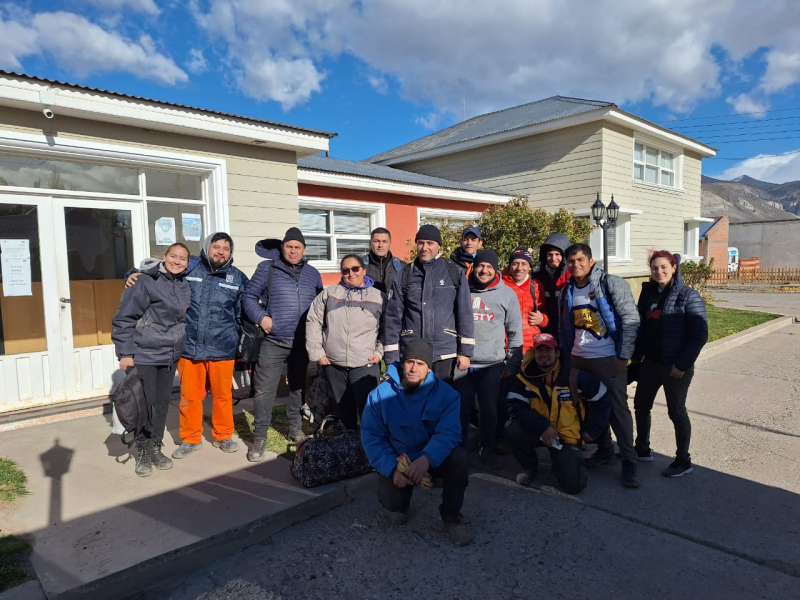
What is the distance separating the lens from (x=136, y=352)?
4070 millimetres

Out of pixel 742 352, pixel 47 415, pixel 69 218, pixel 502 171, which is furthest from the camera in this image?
pixel 502 171

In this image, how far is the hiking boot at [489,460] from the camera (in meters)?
4.41

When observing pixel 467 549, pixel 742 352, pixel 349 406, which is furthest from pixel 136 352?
pixel 742 352

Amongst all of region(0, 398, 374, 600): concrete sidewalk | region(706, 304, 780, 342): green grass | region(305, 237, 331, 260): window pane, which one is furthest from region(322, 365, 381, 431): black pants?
region(706, 304, 780, 342): green grass

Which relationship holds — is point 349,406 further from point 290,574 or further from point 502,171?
point 502,171

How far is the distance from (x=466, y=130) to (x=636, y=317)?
A: 14995mm

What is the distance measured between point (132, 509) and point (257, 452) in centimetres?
107

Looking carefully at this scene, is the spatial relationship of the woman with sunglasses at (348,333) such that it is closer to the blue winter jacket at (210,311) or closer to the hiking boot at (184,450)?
the blue winter jacket at (210,311)

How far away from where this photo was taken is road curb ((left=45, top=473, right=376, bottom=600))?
2.75 m

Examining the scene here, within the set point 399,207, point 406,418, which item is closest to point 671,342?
point 406,418

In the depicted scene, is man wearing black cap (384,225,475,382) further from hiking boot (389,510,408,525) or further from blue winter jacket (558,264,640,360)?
hiking boot (389,510,408,525)

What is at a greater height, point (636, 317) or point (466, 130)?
point (466, 130)

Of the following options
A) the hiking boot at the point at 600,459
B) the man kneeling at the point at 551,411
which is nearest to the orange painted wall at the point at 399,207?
the man kneeling at the point at 551,411

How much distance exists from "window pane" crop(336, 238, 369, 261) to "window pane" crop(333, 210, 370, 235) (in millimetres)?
185
